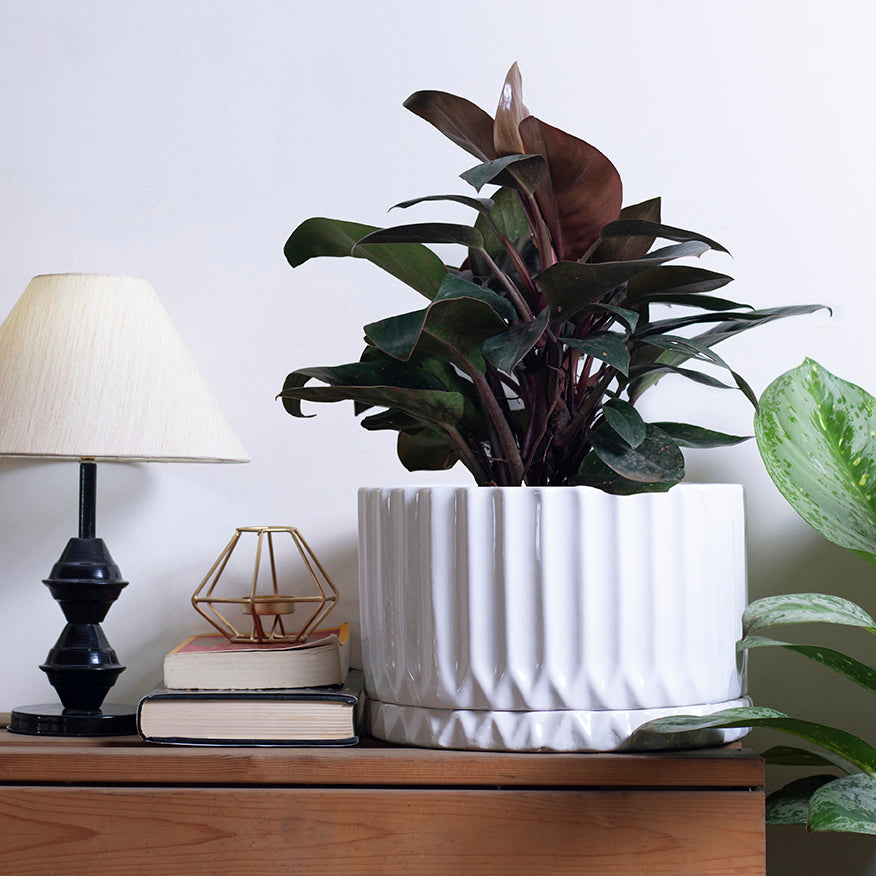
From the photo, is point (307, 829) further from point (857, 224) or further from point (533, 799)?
point (857, 224)

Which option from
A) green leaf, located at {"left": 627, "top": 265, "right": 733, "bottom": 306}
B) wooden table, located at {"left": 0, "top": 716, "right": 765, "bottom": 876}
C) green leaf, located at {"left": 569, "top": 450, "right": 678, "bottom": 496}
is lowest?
wooden table, located at {"left": 0, "top": 716, "right": 765, "bottom": 876}

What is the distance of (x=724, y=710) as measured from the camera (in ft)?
2.39

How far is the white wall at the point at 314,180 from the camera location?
3.56 ft

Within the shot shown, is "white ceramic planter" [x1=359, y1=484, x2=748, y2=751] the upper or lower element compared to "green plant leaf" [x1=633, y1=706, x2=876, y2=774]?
upper

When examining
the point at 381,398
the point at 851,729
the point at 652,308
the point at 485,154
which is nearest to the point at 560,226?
the point at 485,154

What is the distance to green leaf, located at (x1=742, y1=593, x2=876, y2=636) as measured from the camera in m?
0.71

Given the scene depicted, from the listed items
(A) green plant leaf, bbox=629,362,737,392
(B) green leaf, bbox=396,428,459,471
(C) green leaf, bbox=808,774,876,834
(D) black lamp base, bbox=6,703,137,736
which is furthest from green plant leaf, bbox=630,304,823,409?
(D) black lamp base, bbox=6,703,137,736

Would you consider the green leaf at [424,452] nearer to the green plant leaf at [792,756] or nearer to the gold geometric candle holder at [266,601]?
the gold geometric candle holder at [266,601]

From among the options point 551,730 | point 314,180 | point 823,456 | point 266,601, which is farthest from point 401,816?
point 314,180

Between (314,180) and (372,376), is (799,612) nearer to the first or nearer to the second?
(372,376)

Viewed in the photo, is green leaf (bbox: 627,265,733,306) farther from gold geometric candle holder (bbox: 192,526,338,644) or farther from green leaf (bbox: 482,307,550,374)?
gold geometric candle holder (bbox: 192,526,338,644)

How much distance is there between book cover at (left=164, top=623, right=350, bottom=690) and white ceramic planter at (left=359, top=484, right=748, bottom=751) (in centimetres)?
12

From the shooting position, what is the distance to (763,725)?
0.69 metres

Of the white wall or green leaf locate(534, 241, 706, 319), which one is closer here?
green leaf locate(534, 241, 706, 319)
